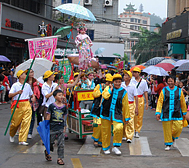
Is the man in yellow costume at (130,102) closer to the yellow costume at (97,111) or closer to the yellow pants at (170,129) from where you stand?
the yellow costume at (97,111)

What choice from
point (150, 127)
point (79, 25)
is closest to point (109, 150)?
point (79, 25)

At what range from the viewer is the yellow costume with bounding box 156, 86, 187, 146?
8.86 meters

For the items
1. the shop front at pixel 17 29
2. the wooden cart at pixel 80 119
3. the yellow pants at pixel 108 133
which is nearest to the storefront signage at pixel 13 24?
the shop front at pixel 17 29

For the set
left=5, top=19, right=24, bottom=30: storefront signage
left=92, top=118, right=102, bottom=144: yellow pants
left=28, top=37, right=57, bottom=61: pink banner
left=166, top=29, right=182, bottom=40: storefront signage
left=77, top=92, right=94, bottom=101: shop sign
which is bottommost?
left=92, top=118, right=102, bottom=144: yellow pants

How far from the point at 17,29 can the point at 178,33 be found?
35.5ft

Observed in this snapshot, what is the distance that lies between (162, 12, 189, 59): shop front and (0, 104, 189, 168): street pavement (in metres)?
15.9

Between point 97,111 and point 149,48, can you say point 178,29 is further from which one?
point 149,48

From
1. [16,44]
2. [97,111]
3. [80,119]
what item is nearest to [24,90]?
[80,119]

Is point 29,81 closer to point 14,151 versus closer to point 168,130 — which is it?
point 14,151

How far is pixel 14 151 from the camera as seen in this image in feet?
27.7

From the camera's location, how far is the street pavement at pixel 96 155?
7332mm

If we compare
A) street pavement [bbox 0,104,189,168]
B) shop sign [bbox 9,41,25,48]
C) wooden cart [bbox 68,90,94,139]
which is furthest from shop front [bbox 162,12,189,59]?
wooden cart [bbox 68,90,94,139]

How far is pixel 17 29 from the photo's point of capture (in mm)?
25453

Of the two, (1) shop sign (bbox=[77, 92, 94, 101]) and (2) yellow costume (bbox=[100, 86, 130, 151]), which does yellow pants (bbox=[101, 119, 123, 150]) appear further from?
(1) shop sign (bbox=[77, 92, 94, 101])
